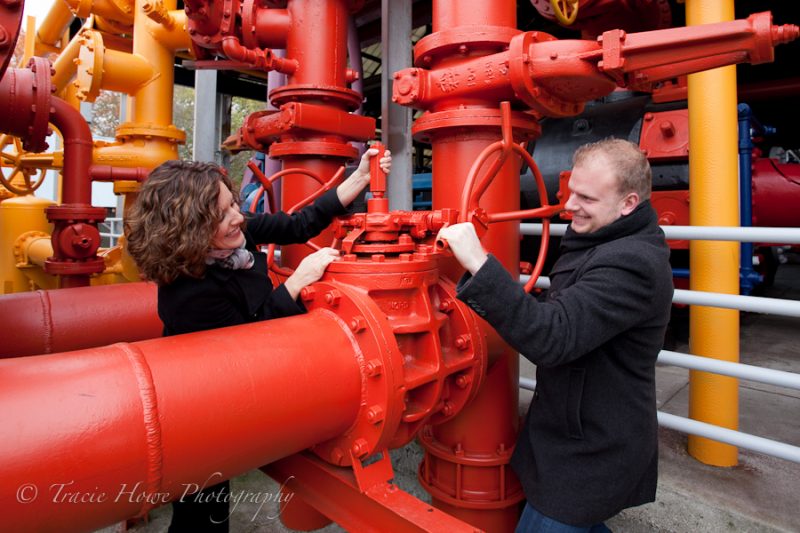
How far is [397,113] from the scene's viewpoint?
2.77 metres

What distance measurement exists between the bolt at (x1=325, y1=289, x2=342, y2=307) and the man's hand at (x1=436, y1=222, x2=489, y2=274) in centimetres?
28

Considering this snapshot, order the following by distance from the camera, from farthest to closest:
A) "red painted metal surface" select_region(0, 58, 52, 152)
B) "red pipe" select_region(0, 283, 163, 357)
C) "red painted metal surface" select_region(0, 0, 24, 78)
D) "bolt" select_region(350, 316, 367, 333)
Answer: "red painted metal surface" select_region(0, 58, 52, 152) < "red pipe" select_region(0, 283, 163, 357) < "bolt" select_region(350, 316, 367, 333) < "red painted metal surface" select_region(0, 0, 24, 78)

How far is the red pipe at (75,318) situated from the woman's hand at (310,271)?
715mm

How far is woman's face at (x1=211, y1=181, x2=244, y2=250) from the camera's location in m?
1.31

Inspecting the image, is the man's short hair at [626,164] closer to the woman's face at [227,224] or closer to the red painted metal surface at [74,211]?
the woman's face at [227,224]

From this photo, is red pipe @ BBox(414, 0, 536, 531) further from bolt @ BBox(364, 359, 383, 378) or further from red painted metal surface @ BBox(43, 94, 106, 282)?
red painted metal surface @ BBox(43, 94, 106, 282)

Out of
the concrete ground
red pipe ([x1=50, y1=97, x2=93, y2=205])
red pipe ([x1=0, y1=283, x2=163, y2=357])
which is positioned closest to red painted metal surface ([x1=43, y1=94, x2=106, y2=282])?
red pipe ([x1=50, y1=97, x2=93, y2=205])

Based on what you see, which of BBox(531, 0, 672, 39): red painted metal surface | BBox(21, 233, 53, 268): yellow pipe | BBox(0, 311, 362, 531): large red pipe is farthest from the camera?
BBox(21, 233, 53, 268): yellow pipe

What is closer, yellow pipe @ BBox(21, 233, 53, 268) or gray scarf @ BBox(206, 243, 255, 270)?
gray scarf @ BBox(206, 243, 255, 270)

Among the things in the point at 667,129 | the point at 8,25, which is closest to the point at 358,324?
the point at 8,25

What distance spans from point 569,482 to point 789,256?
8.10m

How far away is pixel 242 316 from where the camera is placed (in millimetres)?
1396

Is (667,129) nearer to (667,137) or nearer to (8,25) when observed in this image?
(667,137)

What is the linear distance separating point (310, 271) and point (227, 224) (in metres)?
0.24
